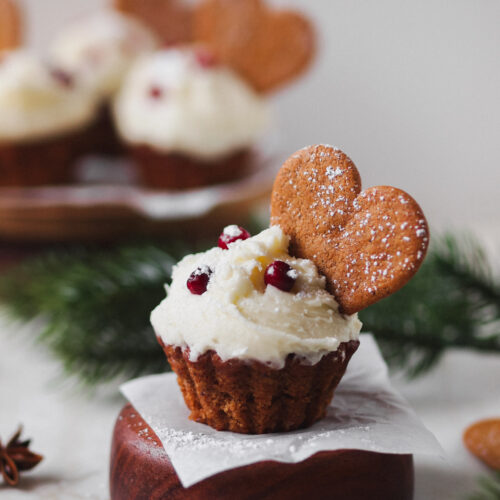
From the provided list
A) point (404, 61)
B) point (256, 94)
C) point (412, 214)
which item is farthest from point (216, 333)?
point (404, 61)

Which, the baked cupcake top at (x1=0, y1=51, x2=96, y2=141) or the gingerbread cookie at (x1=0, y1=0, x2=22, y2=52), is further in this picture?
the gingerbread cookie at (x1=0, y1=0, x2=22, y2=52)

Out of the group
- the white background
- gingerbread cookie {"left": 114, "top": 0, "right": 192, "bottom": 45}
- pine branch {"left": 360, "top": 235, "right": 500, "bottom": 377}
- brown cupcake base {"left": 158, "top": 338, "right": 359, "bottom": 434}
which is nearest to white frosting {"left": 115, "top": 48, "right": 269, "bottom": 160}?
gingerbread cookie {"left": 114, "top": 0, "right": 192, "bottom": 45}

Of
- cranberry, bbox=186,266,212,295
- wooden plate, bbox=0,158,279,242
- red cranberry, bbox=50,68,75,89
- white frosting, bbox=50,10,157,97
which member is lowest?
wooden plate, bbox=0,158,279,242

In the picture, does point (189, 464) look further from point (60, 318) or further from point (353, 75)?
point (353, 75)

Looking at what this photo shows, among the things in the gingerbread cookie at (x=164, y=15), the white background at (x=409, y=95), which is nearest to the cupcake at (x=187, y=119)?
the gingerbread cookie at (x=164, y=15)

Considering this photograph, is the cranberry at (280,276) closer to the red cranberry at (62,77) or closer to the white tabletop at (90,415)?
the white tabletop at (90,415)

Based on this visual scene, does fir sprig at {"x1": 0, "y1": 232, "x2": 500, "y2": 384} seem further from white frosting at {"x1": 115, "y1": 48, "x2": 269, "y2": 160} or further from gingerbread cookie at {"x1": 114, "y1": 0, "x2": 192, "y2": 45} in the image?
gingerbread cookie at {"x1": 114, "y1": 0, "x2": 192, "y2": 45}
